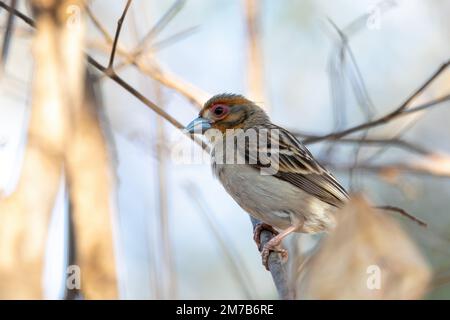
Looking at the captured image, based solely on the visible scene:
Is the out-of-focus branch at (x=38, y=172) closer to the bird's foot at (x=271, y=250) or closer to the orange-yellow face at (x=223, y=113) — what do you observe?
the orange-yellow face at (x=223, y=113)

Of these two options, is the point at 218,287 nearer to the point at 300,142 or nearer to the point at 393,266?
the point at 300,142

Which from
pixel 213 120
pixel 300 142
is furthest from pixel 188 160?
pixel 300 142

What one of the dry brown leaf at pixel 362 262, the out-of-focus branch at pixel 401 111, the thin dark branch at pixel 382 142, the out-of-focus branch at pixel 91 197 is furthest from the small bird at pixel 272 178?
the dry brown leaf at pixel 362 262

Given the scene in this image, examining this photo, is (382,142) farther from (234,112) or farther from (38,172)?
(38,172)

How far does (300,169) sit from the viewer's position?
4723 millimetres

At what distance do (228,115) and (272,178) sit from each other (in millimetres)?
699

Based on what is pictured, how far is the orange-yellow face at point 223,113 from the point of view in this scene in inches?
196

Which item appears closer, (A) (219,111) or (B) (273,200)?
(B) (273,200)

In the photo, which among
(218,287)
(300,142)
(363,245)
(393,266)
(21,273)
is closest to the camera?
(393,266)

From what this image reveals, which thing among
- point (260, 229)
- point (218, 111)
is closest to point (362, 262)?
point (260, 229)

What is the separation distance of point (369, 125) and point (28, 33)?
270 centimetres

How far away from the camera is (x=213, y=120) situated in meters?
5.02
